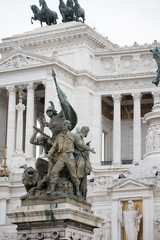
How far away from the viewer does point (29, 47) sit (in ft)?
248

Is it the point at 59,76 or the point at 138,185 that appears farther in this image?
the point at 59,76

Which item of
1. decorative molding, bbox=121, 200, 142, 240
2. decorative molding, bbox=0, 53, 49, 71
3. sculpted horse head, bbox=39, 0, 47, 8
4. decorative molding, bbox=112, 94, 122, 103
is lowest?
decorative molding, bbox=121, 200, 142, 240

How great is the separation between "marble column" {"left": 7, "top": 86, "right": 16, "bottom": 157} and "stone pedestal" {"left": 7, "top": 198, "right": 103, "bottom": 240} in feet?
160

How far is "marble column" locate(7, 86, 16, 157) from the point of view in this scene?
218 ft

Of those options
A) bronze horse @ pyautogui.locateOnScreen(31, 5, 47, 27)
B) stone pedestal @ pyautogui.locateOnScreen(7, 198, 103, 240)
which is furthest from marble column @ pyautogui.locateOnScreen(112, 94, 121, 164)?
stone pedestal @ pyautogui.locateOnScreen(7, 198, 103, 240)

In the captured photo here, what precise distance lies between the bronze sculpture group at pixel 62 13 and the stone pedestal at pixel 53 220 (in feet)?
210

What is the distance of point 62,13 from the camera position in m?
80.0

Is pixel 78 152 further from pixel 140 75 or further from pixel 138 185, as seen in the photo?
pixel 140 75

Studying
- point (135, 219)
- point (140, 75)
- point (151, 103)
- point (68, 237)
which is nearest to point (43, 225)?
point (68, 237)

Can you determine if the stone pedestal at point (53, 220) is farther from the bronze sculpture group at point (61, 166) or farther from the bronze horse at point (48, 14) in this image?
the bronze horse at point (48, 14)

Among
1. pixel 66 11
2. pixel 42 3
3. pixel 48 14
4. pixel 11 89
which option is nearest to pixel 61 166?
pixel 11 89

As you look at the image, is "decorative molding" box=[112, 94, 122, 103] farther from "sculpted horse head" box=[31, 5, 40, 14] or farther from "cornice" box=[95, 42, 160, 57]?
"sculpted horse head" box=[31, 5, 40, 14]

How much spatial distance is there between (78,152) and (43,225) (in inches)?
90.4

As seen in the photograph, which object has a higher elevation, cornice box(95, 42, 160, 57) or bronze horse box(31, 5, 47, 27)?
bronze horse box(31, 5, 47, 27)
